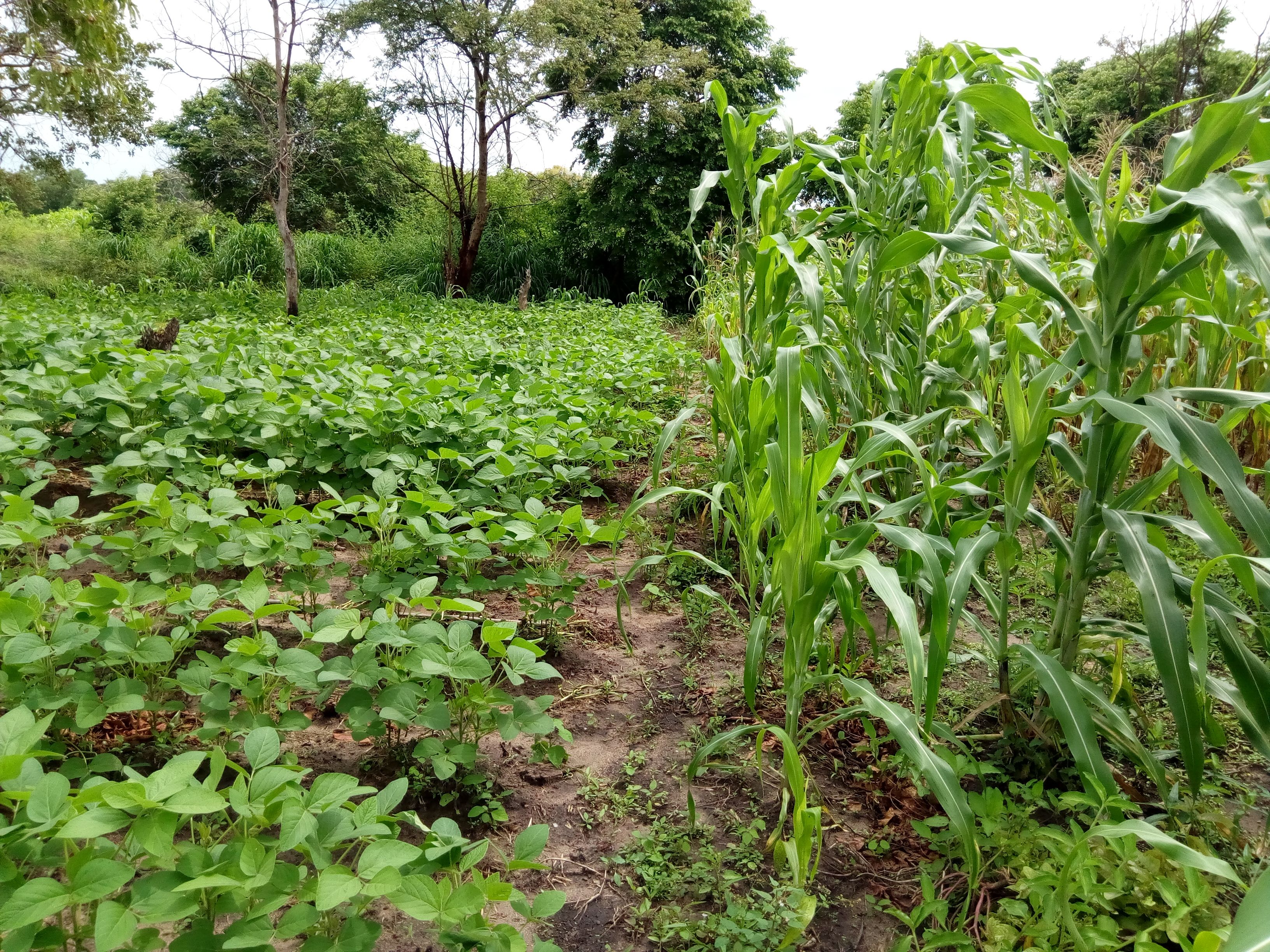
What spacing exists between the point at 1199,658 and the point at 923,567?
0.46 m

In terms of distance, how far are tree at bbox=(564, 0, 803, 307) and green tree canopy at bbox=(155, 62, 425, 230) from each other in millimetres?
3513

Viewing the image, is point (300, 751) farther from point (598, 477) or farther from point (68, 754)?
point (598, 477)

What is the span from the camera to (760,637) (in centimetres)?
154

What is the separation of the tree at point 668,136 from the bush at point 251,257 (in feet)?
17.0

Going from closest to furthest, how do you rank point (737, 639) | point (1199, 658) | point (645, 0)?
point (1199, 658) < point (737, 639) < point (645, 0)

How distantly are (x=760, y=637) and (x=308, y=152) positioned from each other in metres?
8.27

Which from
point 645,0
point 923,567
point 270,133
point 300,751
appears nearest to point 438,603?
point 300,751

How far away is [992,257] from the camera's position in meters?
1.41

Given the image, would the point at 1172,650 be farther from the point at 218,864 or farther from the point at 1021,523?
the point at 218,864

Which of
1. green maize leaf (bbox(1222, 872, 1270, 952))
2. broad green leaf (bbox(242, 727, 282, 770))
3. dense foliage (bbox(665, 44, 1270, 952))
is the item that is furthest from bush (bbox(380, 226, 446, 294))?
green maize leaf (bbox(1222, 872, 1270, 952))

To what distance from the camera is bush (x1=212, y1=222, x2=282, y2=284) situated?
11.3 m

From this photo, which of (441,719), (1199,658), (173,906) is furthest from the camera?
(441,719)

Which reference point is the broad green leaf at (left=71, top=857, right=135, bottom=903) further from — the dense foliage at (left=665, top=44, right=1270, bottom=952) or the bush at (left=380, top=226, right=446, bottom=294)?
the bush at (left=380, top=226, right=446, bottom=294)

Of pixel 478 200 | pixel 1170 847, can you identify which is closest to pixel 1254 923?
pixel 1170 847
